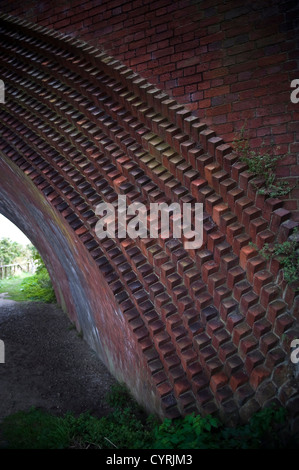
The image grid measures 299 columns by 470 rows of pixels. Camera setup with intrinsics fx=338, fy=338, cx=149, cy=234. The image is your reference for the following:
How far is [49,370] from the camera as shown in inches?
230

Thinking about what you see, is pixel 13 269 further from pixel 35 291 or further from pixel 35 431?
pixel 35 431

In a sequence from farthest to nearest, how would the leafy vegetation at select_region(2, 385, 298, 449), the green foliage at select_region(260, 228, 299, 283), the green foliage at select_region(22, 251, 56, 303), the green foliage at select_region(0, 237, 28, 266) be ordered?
the green foliage at select_region(0, 237, 28, 266)
the green foliage at select_region(22, 251, 56, 303)
the green foliage at select_region(260, 228, 299, 283)
the leafy vegetation at select_region(2, 385, 298, 449)

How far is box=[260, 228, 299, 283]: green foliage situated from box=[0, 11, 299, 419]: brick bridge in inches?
2.6

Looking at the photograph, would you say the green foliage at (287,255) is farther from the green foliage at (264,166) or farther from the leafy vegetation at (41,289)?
the leafy vegetation at (41,289)

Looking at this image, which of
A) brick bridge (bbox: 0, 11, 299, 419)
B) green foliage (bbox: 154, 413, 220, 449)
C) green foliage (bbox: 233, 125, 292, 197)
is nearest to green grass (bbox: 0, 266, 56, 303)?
brick bridge (bbox: 0, 11, 299, 419)

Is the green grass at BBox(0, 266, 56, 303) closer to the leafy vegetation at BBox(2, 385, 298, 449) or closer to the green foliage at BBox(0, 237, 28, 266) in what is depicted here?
the leafy vegetation at BBox(2, 385, 298, 449)

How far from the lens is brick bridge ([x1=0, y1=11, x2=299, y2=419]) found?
2.93 m

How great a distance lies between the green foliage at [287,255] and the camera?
108 inches

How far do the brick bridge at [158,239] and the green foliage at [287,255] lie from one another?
66 mm

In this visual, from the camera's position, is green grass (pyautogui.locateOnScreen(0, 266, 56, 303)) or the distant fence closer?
green grass (pyautogui.locateOnScreen(0, 266, 56, 303))

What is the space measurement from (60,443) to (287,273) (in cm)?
287

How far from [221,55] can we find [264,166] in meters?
1.26

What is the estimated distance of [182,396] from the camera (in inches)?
127

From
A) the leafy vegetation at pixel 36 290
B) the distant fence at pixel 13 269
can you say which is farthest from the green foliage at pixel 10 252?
the leafy vegetation at pixel 36 290
